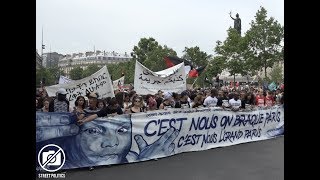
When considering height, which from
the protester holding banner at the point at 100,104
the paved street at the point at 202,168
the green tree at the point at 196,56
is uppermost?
the green tree at the point at 196,56

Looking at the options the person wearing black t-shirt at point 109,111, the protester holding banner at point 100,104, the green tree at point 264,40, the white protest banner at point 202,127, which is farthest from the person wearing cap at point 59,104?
the green tree at point 264,40

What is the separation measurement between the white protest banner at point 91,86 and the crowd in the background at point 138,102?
0.19 metres

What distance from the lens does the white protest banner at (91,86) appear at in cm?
904

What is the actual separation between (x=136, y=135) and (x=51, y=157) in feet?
6.49

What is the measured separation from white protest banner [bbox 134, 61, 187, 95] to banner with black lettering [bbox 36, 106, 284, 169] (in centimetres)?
193

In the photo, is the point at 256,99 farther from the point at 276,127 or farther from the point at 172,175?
the point at 172,175

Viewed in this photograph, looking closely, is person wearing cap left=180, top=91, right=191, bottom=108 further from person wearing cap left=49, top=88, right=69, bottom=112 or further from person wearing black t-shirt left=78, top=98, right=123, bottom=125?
person wearing cap left=49, top=88, right=69, bottom=112

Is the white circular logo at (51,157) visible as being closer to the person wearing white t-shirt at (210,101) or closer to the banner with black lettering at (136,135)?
the banner with black lettering at (136,135)

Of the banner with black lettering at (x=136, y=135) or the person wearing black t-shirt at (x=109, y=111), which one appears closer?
the banner with black lettering at (x=136, y=135)
